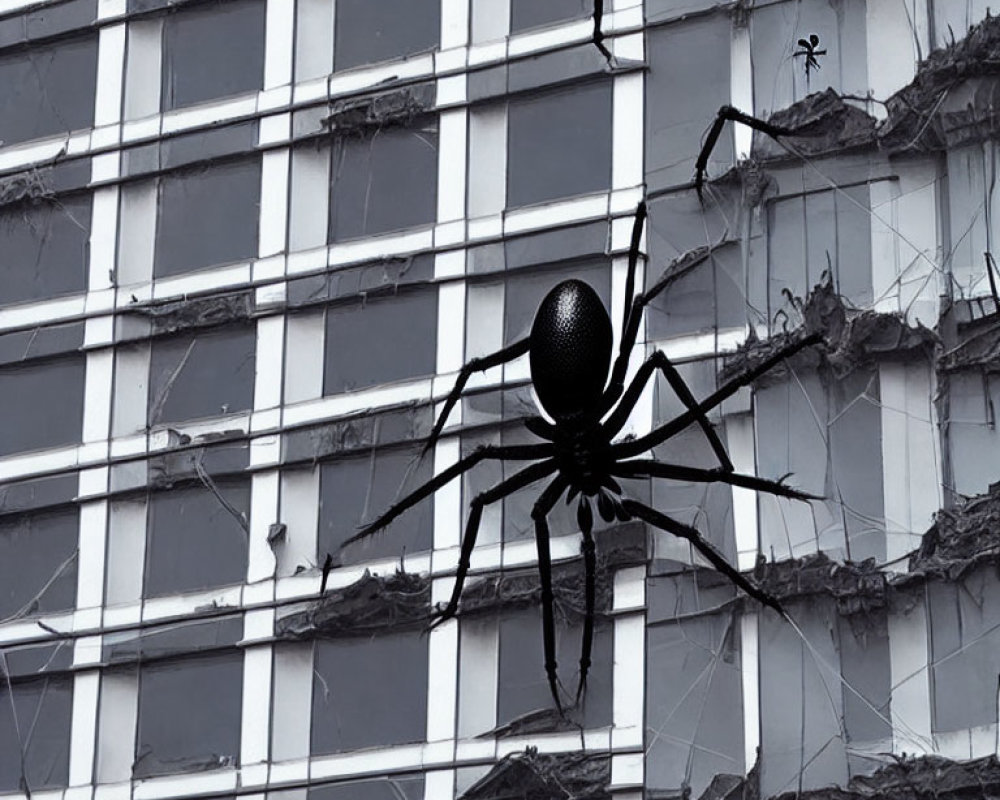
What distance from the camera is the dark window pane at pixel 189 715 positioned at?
2403 cm

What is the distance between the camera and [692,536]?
19.4 meters

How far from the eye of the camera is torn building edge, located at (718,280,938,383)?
22.1 m

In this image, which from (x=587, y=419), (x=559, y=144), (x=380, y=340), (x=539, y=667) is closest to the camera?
(x=587, y=419)

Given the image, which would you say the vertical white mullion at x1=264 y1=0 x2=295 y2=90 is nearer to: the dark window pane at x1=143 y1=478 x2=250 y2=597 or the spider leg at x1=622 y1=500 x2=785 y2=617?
the dark window pane at x1=143 y1=478 x2=250 y2=597

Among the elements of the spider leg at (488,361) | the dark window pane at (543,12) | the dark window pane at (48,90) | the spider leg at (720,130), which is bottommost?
the spider leg at (488,361)

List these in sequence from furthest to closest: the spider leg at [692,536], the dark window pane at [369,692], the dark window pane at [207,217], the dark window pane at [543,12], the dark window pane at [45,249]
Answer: the dark window pane at [45,249]
the dark window pane at [207,217]
the dark window pane at [543,12]
the dark window pane at [369,692]
the spider leg at [692,536]

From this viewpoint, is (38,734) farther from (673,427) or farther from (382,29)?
(673,427)

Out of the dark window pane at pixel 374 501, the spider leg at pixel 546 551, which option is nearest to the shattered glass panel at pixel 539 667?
the dark window pane at pixel 374 501

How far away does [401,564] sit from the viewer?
23703mm

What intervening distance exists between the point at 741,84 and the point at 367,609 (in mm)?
5600

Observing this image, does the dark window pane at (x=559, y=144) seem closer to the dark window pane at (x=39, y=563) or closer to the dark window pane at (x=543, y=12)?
the dark window pane at (x=543, y=12)

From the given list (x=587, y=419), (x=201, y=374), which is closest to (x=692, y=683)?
(x=587, y=419)

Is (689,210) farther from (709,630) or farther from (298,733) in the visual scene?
(298,733)

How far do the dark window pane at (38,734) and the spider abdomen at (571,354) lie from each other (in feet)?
25.5
